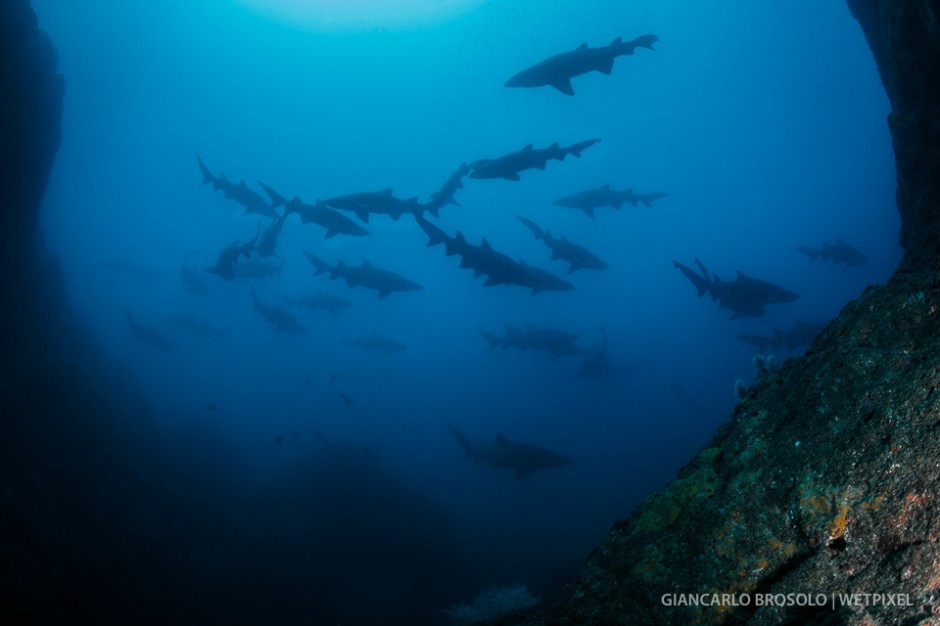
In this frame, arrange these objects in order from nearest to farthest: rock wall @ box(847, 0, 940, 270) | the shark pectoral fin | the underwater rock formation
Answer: the underwater rock formation
rock wall @ box(847, 0, 940, 270)
the shark pectoral fin

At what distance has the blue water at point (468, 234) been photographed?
32312 mm

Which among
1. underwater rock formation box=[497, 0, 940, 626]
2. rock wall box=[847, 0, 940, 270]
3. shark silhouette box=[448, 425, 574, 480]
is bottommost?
underwater rock formation box=[497, 0, 940, 626]

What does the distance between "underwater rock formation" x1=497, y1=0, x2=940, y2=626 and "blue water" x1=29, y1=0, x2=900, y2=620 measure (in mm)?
15686

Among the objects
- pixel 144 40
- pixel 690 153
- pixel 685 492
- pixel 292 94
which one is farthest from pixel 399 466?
pixel 690 153

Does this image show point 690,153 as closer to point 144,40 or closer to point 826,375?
point 144,40

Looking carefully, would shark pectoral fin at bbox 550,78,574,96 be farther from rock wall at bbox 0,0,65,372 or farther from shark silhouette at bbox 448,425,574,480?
rock wall at bbox 0,0,65,372

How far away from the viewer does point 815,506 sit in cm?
180

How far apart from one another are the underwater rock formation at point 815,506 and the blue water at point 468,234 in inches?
618

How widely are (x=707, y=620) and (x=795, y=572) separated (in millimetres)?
408

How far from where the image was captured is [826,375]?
215 cm

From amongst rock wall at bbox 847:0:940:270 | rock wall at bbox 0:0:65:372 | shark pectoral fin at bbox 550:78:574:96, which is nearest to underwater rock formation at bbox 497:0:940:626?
rock wall at bbox 847:0:940:270

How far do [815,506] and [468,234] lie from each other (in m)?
125

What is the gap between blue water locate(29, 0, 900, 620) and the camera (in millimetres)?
32312

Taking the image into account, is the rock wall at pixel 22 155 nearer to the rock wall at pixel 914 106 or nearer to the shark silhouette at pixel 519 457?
the shark silhouette at pixel 519 457
